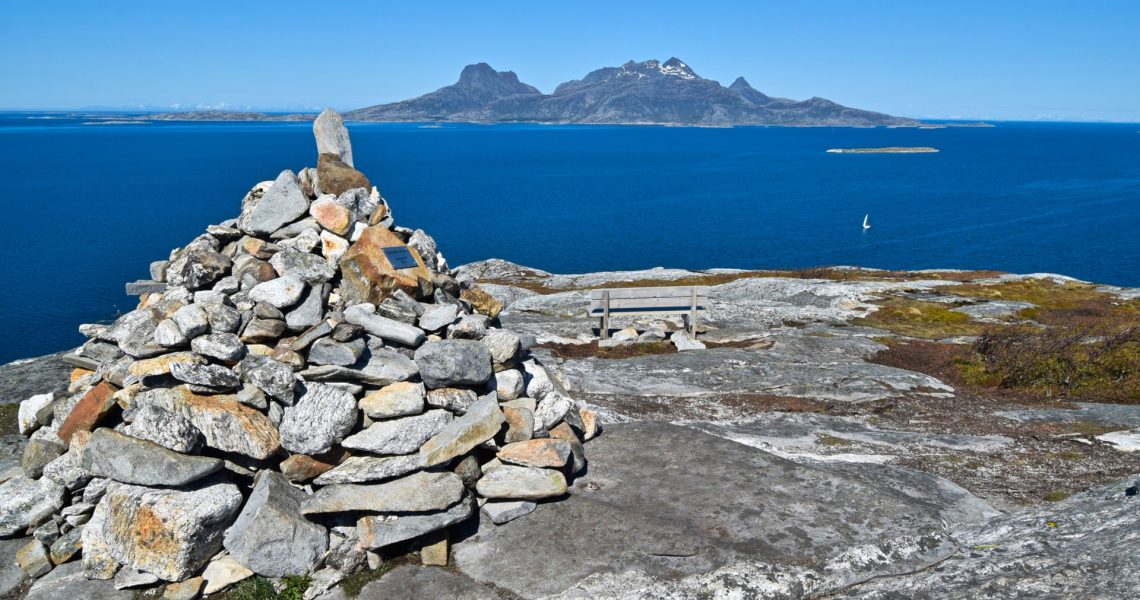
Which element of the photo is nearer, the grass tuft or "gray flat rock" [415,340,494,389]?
"gray flat rock" [415,340,494,389]

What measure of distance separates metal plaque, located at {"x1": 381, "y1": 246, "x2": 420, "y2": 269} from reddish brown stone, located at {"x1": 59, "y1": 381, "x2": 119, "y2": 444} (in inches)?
258

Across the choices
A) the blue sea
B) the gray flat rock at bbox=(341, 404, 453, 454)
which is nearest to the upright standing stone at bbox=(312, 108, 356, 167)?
the gray flat rock at bbox=(341, 404, 453, 454)

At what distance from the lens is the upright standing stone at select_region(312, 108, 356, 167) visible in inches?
849

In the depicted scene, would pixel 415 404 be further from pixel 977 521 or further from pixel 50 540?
pixel 977 521

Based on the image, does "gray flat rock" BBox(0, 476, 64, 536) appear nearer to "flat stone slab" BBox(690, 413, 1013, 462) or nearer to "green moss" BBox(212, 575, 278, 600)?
"green moss" BBox(212, 575, 278, 600)

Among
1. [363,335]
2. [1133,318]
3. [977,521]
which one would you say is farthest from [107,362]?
[1133,318]

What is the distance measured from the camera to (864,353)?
3156 centimetres

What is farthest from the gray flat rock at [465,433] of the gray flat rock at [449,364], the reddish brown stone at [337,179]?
the reddish brown stone at [337,179]

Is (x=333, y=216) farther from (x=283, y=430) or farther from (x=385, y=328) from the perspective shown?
(x=283, y=430)

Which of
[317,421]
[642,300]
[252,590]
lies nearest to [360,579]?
[252,590]

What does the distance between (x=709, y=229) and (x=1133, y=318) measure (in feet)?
251

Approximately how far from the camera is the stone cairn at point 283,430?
540 inches

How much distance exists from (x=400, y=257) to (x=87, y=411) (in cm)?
749

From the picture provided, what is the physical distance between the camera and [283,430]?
14.7 meters
